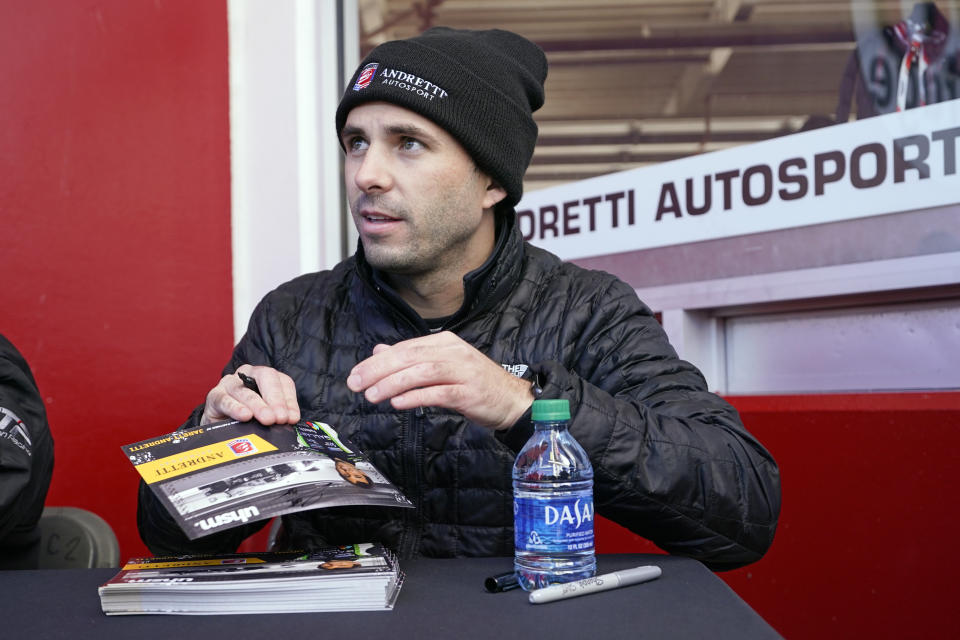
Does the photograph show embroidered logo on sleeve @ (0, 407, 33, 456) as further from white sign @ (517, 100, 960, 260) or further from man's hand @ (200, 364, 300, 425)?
white sign @ (517, 100, 960, 260)

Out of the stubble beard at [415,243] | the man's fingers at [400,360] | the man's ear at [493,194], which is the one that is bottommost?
the man's fingers at [400,360]

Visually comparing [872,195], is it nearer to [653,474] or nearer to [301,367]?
[653,474]

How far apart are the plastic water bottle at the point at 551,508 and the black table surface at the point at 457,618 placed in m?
0.05

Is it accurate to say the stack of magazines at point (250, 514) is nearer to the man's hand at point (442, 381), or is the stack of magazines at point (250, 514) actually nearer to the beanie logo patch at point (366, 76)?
the man's hand at point (442, 381)

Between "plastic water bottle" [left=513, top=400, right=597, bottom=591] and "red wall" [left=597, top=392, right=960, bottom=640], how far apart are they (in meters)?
1.24

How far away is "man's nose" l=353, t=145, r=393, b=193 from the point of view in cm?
175

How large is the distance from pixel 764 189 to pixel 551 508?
166 cm

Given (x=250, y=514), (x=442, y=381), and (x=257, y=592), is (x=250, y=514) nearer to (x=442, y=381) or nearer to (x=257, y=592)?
(x=257, y=592)

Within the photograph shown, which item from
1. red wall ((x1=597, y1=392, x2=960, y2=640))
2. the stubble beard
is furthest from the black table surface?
red wall ((x1=597, y1=392, x2=960, y2=640))

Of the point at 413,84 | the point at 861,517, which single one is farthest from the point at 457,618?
the point at 861,517

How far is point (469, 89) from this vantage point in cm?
186

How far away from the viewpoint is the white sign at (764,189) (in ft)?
7.20

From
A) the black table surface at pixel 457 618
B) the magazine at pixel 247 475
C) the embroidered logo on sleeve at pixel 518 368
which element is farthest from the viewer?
the embroidered logo on sleeve at pixel 518 368

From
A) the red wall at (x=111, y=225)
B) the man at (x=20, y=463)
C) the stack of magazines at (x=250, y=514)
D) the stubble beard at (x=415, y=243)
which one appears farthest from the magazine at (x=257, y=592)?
the red wall at (x=111, y=225)
